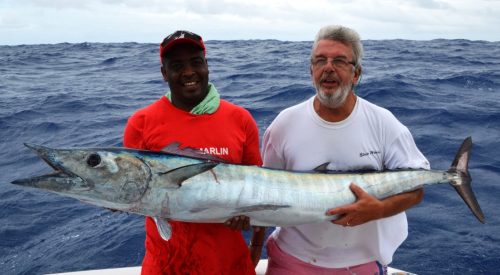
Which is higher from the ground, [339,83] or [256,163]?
[339,83]

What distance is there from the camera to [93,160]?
214 centimetres

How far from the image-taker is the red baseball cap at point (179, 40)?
2.42 metres

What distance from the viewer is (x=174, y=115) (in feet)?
8.16

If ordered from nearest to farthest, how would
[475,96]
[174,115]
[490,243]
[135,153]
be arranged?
[135,153] < [174,115] < [490,243] < [475,96]

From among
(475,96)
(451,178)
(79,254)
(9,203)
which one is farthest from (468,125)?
(9,203)

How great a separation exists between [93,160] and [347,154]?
1.45 m

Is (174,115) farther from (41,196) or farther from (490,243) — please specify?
(41,196)

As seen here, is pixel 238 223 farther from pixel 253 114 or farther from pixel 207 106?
pixel 253 114

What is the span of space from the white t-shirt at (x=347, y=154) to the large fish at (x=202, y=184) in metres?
0.12

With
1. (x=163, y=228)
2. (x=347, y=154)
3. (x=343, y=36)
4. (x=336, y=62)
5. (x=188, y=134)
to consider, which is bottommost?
(x=163, y=228)

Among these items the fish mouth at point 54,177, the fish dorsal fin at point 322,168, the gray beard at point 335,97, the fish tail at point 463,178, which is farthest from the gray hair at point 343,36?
the fish mouth at point 54,177

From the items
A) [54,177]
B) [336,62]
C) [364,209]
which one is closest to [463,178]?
[364,209]

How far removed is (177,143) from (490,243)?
3808 mm

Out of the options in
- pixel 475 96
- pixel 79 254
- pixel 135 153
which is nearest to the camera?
pixel 135 153
